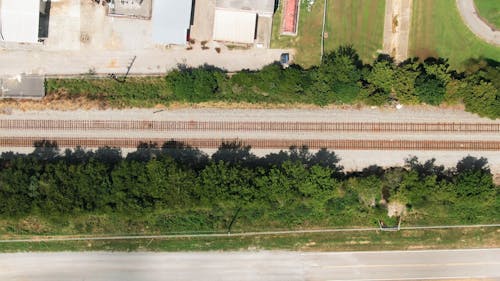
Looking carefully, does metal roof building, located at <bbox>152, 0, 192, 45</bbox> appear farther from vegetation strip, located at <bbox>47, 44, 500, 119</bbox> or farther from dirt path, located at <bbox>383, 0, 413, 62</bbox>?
dirt path, located at <bbox>383, 0, 413, 62</bbox>

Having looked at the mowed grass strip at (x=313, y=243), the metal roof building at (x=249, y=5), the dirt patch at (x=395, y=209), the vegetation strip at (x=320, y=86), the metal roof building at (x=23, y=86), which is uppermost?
the metal roof building at (x=249, y=5)

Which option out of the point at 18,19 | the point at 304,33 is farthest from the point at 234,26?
the point at 18,19

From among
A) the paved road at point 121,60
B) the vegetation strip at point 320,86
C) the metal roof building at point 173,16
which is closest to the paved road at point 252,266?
the vegetation strip at point 320,86

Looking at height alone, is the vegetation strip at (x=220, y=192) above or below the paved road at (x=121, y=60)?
below

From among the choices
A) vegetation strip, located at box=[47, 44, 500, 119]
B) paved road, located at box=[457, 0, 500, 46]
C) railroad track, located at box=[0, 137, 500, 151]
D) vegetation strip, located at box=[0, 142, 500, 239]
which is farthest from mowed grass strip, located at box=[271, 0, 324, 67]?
paved road, located at box=[457, 0, 500, 46]

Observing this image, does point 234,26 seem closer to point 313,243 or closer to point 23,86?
point 23,86

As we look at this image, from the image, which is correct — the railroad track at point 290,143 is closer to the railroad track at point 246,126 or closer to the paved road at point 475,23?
the railroad track at point 246,126

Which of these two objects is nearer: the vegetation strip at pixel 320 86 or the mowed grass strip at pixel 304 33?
the vegetation strip at pixel 320 86
